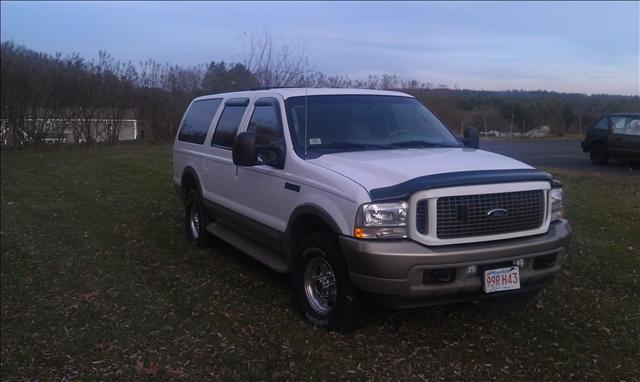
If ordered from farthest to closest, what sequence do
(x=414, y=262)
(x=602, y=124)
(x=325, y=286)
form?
(x=602, y=124) → (x=325, y=286) → (x=414, y=262)

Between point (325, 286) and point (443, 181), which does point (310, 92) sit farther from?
point (443, 181)

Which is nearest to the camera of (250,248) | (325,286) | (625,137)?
(325,286)

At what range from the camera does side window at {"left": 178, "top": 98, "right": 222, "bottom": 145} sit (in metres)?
7.52

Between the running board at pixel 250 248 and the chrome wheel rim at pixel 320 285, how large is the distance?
39 cm

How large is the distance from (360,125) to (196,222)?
2.96 metres

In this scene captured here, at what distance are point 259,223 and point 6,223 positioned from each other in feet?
16.8

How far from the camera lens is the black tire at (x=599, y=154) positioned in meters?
16.2

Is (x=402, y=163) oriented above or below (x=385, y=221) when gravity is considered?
above

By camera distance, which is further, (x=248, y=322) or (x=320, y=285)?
(x=248, y=322)

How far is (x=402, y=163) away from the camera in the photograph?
190 inches

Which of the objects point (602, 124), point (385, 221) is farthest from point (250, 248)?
point (602, 124)

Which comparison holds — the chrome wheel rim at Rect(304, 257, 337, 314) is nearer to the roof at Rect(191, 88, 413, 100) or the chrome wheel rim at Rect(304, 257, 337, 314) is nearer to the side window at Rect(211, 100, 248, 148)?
the roof at Rect(191, 88, 413, 100)

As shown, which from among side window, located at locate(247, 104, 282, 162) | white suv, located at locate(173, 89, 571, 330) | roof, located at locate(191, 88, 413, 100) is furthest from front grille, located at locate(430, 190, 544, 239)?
roof, located at locate(191, 88, 413, 100)

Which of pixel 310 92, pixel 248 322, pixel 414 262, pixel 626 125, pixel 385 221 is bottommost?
pixel 248 322
